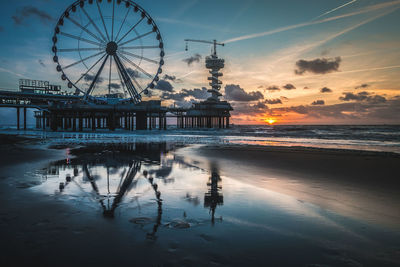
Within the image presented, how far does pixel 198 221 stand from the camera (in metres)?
3.87

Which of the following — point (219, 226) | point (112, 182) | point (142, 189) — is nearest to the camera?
point (219, 226)

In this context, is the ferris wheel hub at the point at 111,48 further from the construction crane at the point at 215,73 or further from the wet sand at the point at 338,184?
the construction crane at the point at 215,73

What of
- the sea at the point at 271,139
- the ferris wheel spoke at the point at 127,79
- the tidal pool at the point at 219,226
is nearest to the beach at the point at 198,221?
the tidal pool at the point at 219,226

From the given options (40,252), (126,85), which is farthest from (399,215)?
(126,85)

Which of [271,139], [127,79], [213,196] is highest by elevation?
[127,79]

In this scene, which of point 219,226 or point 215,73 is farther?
point 215,73

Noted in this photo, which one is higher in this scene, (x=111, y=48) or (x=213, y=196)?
(x=111, y=48)

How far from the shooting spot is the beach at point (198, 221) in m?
2.79

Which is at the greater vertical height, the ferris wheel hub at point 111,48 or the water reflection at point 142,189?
the ferris wheel hub at point 111,48

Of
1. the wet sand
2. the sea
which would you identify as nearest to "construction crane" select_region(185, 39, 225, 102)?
the sea

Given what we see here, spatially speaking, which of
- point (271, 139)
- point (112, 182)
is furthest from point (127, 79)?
point (112, 182)

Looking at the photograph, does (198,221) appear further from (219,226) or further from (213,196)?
(213,196)

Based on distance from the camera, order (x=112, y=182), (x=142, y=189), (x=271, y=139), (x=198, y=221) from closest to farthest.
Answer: (x=198, y=221)
(x=142, y=189)
(x=112, y=182)
(x=271, y=139)

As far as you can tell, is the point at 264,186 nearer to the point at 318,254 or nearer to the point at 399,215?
the point at 399,215
